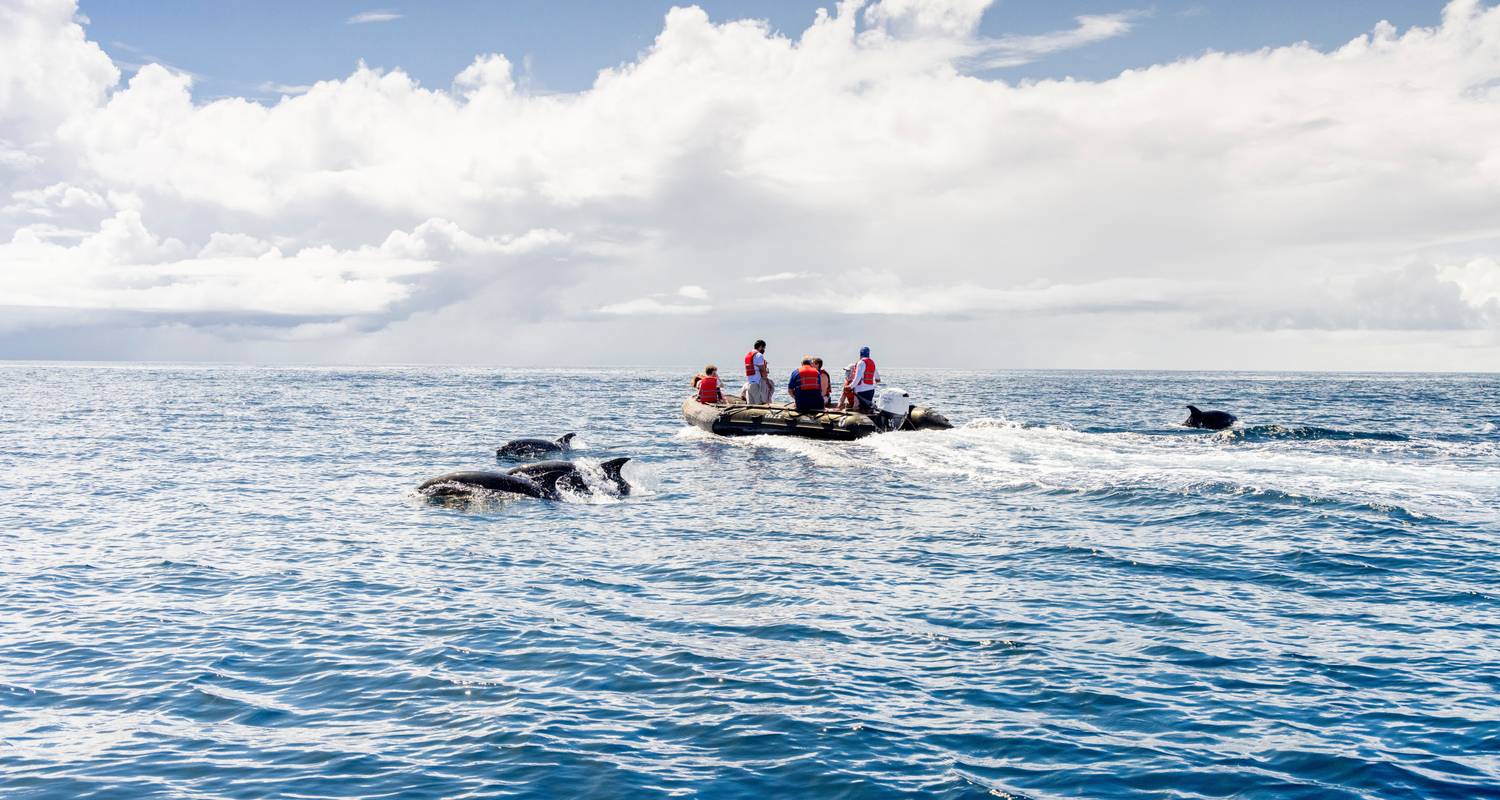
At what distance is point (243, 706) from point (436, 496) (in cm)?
1121

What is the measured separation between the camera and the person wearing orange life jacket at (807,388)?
33031 mm

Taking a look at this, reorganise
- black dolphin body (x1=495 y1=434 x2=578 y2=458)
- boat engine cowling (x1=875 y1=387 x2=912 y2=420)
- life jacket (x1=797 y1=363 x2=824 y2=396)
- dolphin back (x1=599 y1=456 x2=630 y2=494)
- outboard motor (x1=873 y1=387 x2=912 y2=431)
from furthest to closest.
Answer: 1. boat engine cowling (x1=875 y1=387 x2=912 y2=420)
2. outboard motor (x1=873 y1=387 x2=912 y2=431)
3. life jacket (x1=797 y1=363 x2=824 y2=396)
4. black dolphin body (x1=495 y1=434 x2=578 y2=458)
5. dolphin back (x1=599 y1=456 x2=630 y2=494)

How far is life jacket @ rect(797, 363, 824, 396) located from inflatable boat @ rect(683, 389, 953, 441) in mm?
810

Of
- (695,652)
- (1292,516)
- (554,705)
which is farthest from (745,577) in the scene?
(1292,516)

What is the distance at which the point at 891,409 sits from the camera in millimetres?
33781

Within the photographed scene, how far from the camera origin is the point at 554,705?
859 centimetres

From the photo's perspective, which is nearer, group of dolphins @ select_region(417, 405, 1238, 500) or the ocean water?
the ocean water

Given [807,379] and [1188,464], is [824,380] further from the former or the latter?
[1188,464]

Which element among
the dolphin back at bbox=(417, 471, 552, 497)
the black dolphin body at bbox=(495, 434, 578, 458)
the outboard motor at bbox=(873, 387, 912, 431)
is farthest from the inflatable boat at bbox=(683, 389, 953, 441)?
the dolphin back at bbox=(417, 471, 552, 497)

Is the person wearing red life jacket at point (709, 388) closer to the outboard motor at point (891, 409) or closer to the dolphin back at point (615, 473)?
the outboard motor at point (891, 409)

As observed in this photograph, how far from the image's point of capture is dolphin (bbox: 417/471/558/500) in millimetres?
19609

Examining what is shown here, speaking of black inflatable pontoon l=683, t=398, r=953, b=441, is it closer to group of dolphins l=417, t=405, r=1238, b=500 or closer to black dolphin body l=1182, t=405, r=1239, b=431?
group of dolphins l=417, t=405, r=1238, b=500

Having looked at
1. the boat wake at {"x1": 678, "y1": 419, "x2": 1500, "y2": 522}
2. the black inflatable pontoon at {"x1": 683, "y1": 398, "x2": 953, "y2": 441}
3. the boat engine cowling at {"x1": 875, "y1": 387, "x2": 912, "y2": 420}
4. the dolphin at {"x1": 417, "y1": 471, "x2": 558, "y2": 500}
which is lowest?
the boat wake at {"x1": 678, "y1": 419, "x2": 1500, "y2": 522}

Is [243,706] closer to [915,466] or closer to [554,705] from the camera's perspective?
[554,705]
